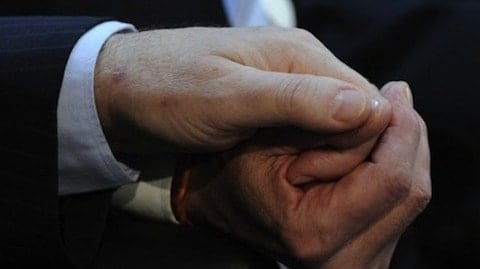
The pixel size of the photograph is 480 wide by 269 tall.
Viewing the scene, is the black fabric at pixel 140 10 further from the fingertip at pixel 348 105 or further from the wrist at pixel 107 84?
the fingertip at pixel 348 105

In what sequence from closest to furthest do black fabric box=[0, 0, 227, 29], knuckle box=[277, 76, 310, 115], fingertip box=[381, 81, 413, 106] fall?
1. knuckle box=[277, 76, 310, 115]
2. fingertip box=[381, 81, 413, 106]
3. black fabric box=[0, 0, 227, 29]

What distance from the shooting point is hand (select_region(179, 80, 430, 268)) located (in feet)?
1.99

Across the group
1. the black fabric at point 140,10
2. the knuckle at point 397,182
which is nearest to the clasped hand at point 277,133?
the knuckle at point 397,182

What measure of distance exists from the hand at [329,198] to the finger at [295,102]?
0.05 meters

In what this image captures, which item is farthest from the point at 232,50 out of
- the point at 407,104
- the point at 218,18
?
the point at 218,18

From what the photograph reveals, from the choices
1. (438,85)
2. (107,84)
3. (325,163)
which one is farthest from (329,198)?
(438,85)

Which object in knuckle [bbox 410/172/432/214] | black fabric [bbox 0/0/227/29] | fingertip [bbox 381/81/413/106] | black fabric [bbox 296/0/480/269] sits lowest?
black fabric [bbox 296/0/480/269]

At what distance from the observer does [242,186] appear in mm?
637

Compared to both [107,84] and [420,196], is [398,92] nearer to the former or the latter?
[420,196]

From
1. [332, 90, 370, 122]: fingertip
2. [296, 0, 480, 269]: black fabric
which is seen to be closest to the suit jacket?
[332, 90, 370, 122]: fingertip

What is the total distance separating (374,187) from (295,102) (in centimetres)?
10

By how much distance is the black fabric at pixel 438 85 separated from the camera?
84cm

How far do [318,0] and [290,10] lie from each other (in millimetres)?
36

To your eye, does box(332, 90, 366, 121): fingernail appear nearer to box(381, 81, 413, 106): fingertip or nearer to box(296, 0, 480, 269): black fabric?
box(381, 81, 413, 106): fingertip
